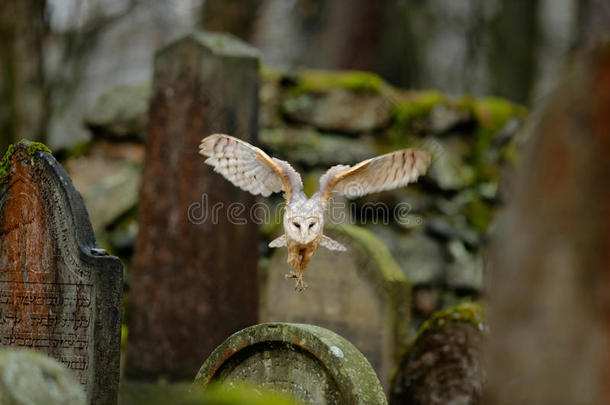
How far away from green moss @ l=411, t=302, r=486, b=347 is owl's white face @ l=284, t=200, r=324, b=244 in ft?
5.82

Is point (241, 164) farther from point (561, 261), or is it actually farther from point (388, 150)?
point (388, 150)

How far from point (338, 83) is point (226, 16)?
105 inches

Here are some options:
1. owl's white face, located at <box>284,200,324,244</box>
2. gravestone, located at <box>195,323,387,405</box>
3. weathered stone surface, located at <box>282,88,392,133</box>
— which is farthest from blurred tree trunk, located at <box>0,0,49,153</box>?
owl's white face, located at <box>284,200,324,244</box>

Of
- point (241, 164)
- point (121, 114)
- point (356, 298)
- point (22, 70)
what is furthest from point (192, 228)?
point (22, 70)

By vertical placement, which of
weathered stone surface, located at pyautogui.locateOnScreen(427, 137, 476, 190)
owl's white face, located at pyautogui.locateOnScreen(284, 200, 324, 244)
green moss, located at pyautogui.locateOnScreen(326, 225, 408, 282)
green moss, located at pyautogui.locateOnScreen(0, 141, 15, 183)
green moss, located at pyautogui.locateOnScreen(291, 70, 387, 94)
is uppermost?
green moss, located at pyautogui.locateOnScreen(291, 70, 387, 94)

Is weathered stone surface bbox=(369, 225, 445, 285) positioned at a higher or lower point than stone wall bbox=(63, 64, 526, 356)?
lower

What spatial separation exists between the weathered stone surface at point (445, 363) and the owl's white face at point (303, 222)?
179 cm

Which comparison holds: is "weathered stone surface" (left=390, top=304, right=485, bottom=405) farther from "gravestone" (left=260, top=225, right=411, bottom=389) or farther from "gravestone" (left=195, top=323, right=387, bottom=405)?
"gravestone" (left=260, top=225, right=411, bottom=389)

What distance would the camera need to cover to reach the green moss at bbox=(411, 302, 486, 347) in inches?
217

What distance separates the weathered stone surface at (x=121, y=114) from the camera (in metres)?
12.1

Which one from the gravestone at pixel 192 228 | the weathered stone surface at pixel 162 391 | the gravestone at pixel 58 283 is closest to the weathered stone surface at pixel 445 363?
the weathered stone surface at pixel 162 391

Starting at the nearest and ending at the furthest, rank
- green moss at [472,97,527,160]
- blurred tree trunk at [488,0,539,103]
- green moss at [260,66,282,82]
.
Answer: green moss at [260,66,282,82], green moss at [472,97,527,160], blurred tree trunk at [488,0,539,103]

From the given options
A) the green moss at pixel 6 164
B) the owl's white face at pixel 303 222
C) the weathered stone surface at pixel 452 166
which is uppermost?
the weathered stone surface at pixel 452 166

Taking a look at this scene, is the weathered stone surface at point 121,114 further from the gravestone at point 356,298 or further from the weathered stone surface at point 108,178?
the gravestone at point 356,298
